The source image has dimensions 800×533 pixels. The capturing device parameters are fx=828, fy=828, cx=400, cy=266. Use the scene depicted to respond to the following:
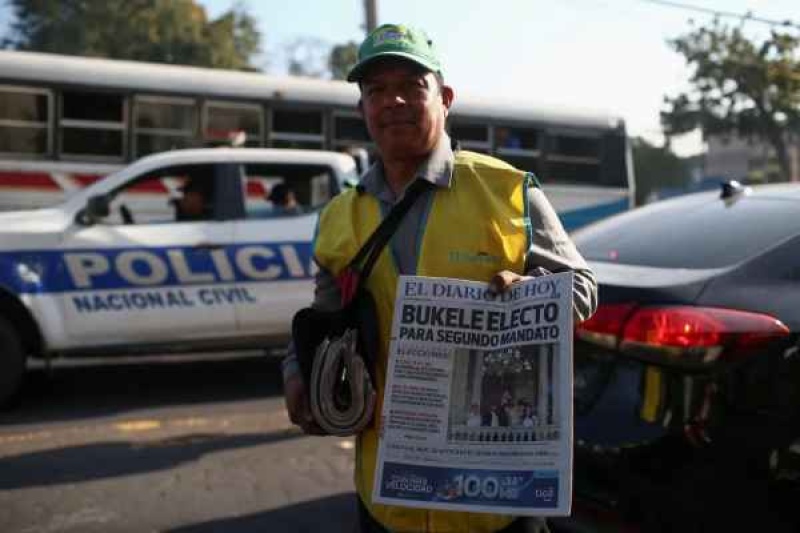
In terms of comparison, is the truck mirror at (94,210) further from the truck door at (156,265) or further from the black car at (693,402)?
the black car at (693,402)

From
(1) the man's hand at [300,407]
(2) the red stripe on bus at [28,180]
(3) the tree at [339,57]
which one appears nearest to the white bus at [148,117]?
(2) the red stripe on bus at [28,180]

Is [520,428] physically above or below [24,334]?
above

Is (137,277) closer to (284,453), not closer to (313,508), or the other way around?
(284,453)

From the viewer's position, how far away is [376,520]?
186 centimetres

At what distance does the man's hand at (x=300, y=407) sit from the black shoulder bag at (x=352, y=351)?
0.16 feet

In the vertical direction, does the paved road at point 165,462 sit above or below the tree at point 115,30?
below

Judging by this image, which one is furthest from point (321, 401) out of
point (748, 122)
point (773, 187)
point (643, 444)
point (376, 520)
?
point (748, 122)

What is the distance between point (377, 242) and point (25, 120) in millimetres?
8766

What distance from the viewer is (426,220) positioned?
1.79m

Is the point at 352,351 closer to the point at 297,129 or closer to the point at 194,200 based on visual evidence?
the point at 194,200

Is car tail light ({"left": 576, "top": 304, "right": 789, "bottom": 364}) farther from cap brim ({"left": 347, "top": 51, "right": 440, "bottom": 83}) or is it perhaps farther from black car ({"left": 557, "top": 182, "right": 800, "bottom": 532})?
cap brim ({"left": 347, "top": 51, "right": 440, "bottom": 83})

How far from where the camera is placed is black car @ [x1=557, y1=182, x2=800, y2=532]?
2436 mm

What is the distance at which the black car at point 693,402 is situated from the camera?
244cm

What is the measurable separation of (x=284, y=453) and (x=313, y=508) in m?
0.94
